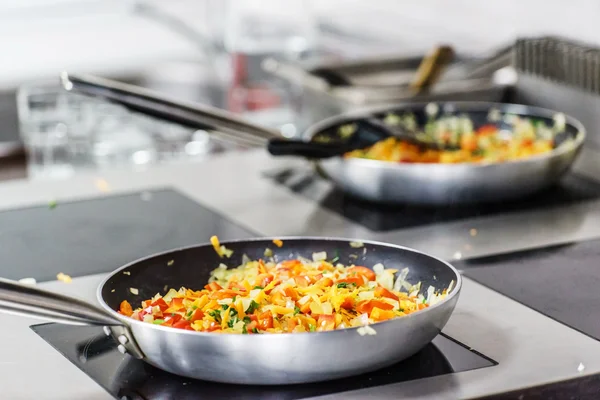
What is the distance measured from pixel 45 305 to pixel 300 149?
0.77 meters

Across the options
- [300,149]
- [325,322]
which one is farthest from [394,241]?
[325,322]

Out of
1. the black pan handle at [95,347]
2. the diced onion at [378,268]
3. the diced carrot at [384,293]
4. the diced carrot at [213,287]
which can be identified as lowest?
the black pan handle at [95,347]

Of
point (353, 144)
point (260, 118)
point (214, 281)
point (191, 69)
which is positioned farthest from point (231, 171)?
point (191, 69)

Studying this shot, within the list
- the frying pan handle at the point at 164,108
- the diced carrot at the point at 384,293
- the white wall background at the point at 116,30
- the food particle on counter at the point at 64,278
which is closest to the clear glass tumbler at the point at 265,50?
the white wall background at the point at 116,30

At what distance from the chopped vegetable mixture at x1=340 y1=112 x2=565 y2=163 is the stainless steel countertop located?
0.12m

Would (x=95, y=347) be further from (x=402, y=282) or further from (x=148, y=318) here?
(x=402, y=282)

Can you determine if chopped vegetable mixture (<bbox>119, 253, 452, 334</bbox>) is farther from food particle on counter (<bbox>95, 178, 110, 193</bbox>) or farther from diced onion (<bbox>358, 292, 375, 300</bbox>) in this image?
food particle on counter (<bbox>95, 178, 110, 193</bbox>)

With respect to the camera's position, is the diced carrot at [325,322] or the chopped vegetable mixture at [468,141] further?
the chopped vegetable mixture at [468,141]

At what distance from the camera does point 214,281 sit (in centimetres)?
127

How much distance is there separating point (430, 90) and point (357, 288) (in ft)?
3.97

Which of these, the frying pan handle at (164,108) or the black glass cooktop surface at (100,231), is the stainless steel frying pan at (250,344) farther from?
the frying pan handle at (164,108)

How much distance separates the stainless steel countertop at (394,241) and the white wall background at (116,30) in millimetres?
1199

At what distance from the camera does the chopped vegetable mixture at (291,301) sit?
1.07 m

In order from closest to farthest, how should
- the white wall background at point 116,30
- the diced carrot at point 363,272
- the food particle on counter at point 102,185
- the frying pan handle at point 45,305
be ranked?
the frying pan handle at point 45,305 → the diced carrot at point 363,272 → the food particle on counter at point 102,185 → the white wall background at point 116,30
